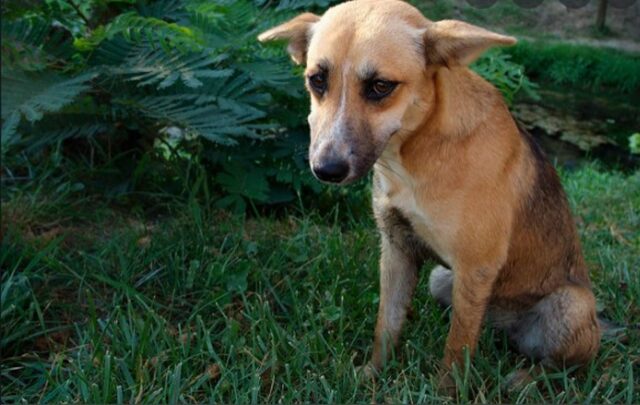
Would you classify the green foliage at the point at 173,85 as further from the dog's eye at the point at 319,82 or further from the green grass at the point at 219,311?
the dog's eye at the point at 319,82

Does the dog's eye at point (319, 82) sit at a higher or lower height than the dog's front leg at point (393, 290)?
higher

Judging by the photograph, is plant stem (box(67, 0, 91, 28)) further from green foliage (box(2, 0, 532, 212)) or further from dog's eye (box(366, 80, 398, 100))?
dog's eye (box(366, 80, 398, 100))

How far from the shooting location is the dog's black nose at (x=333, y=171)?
8.44ft

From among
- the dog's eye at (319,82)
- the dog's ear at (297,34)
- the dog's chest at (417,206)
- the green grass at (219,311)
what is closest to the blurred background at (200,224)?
the green grass at (219,311)

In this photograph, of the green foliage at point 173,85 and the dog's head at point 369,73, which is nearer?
the dog's head at point 369,73

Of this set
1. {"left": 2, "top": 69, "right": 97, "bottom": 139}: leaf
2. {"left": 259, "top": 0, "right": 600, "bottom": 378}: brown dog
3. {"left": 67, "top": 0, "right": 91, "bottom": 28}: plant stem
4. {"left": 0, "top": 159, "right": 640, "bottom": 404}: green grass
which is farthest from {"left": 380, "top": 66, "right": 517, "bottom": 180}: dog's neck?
{"left": 67, "top": 0, "right": 91, "bottom": 28}: plant stem

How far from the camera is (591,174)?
6.63 meters

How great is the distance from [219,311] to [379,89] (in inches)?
57.7

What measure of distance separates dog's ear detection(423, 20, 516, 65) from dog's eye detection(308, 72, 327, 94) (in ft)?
1.29

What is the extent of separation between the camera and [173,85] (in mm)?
4277

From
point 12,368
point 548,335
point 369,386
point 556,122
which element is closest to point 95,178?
point 12,368

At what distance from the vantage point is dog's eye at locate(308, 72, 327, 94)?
2.71 meters

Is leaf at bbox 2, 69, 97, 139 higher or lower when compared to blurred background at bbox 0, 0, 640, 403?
higher

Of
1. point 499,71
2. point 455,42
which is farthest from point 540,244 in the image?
point 499,71
